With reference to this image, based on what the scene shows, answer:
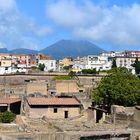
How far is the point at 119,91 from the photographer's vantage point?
3416cm

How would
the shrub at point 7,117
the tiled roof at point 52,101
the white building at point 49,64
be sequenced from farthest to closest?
1. the white building at point 49,64
2. the tiled roof at point 52,101
3. the shrub at point 7,117

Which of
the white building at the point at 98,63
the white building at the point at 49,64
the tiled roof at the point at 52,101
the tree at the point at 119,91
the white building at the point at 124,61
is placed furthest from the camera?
the white building at the point at 49,64

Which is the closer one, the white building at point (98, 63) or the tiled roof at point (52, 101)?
the tiled roof at point (52, 101)

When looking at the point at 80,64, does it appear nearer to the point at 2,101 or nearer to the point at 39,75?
the point at 39,75

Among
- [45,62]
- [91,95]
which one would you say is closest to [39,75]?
[91,95]

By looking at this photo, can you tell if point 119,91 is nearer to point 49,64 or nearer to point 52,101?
point 52,101

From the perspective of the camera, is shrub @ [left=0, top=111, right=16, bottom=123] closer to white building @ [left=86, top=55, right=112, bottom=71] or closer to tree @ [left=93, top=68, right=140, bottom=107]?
tree @ [left=93, top=68, right=140, bottom=107]

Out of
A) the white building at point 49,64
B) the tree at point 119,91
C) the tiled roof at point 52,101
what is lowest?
the tiled roof at point 52,101

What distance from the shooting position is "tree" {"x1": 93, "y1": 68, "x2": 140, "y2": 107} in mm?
33844

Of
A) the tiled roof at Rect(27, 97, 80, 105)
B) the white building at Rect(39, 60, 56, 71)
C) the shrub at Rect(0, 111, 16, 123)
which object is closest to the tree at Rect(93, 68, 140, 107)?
the tiled roof at Rect(27, 97, 80, 105)

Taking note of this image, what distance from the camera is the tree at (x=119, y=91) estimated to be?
33.8m

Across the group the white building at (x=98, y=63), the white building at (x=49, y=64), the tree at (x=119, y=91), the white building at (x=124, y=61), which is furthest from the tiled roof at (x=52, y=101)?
the white building at (x=49, y=64)

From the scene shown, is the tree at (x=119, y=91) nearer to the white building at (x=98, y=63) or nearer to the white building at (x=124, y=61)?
the white building at (x=98, y=63)

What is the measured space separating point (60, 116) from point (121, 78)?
6078 mm
